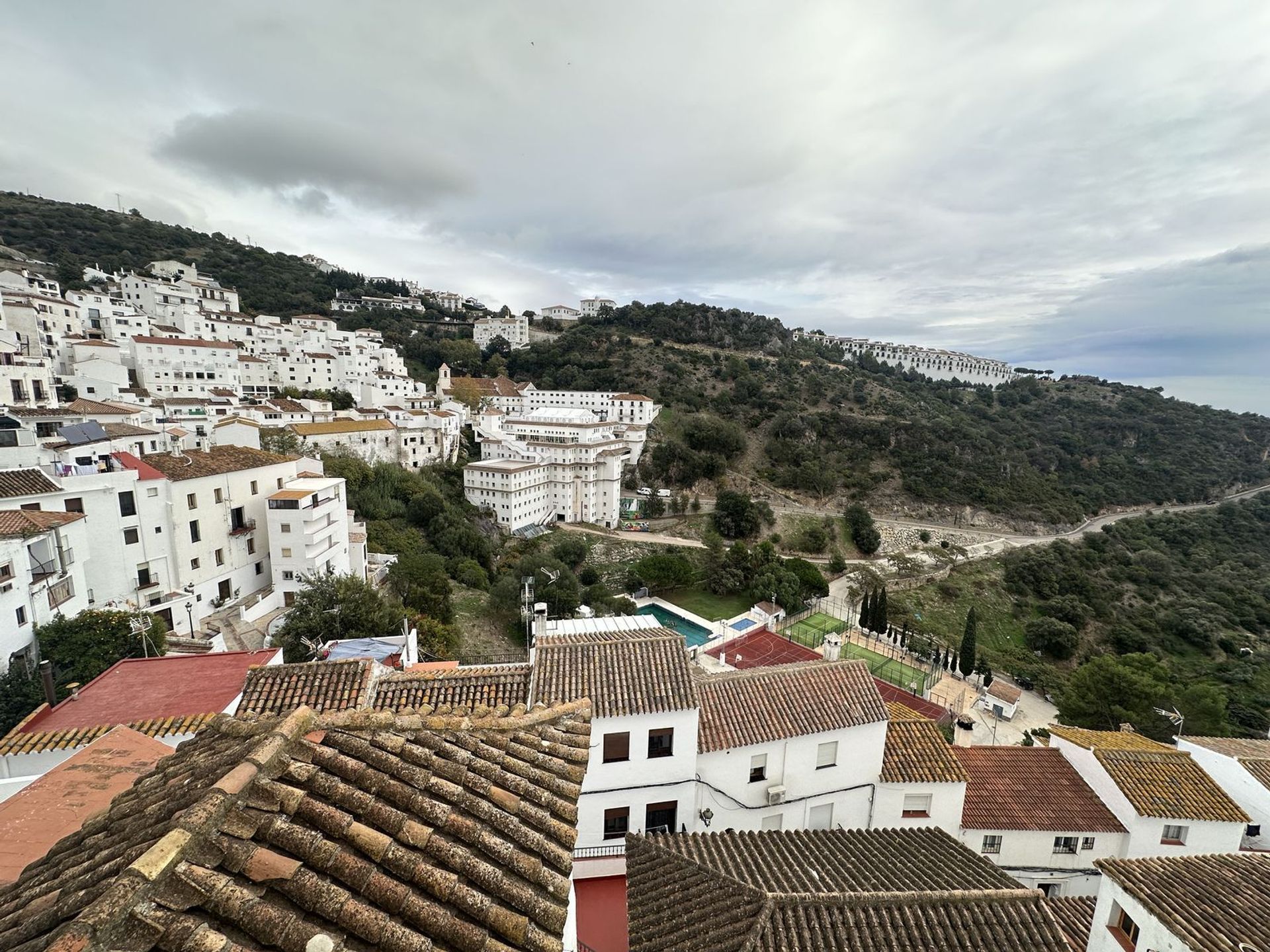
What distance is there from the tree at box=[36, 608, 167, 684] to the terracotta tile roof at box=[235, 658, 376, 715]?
344 inches

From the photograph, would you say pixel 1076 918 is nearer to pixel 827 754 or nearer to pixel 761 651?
pixel 827 754

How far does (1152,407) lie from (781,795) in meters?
109

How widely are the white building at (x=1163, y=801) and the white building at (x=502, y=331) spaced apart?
3345 inches

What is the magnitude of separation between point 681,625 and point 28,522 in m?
28.8

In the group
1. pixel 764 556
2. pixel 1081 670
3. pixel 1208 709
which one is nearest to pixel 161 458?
pixel 764 556

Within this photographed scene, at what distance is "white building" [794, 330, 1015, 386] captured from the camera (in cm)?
11281

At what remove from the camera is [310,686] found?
9.05 m

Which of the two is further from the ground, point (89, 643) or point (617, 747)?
point (617, 747)

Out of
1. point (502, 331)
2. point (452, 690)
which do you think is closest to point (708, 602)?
point (452, 690)

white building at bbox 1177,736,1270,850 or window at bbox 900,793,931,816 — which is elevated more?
white building at bbox 1177,736,1270,850

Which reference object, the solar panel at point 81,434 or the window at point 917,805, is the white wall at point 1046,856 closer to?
the window at point 917,805

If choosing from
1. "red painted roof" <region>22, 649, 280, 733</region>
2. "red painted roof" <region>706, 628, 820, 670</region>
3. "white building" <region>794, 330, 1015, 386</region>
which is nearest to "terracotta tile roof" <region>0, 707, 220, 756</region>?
"red painted roof" <region>22, 649, 280, 733</region>

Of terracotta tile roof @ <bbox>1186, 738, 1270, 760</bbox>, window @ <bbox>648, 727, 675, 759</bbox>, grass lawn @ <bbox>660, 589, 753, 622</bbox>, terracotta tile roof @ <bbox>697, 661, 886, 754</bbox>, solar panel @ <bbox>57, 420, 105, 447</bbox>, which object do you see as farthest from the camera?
grass lawn @ <bbox>660, 589, 753, 622</bbox>

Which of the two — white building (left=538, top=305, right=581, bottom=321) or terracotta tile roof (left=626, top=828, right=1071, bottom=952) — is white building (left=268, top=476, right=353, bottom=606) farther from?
white building (left=538, top=305, right=581, bottom=321)
